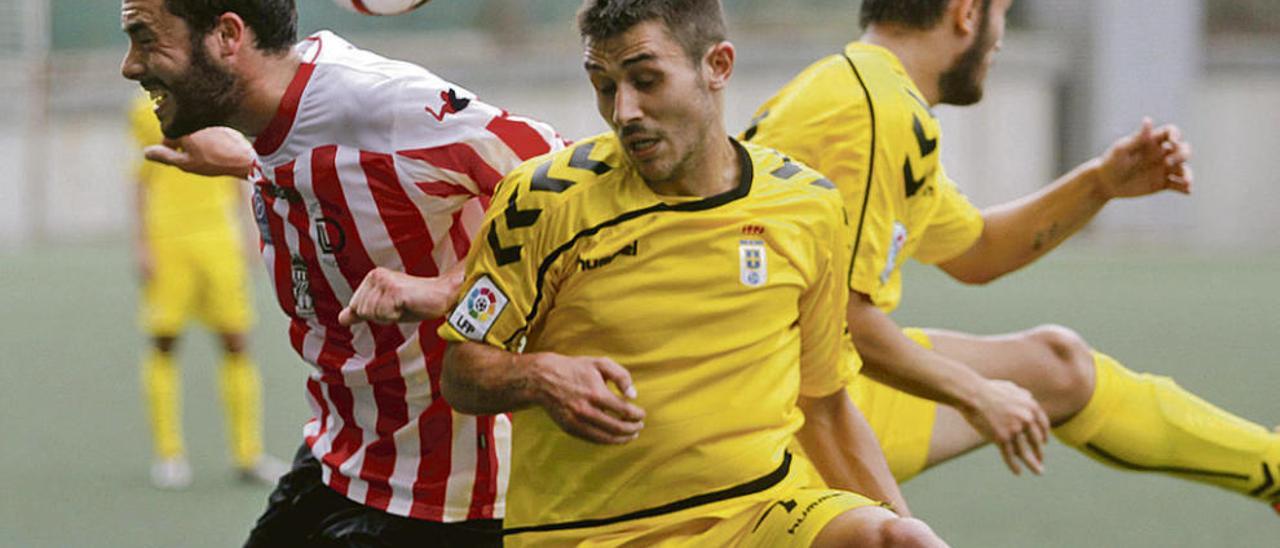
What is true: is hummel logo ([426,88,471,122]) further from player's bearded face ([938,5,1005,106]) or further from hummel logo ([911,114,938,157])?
player's bearded face ([938,5,1005,106])

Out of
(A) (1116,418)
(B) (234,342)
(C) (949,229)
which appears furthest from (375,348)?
(B) (234,342)

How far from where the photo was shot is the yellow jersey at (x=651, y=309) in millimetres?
2805

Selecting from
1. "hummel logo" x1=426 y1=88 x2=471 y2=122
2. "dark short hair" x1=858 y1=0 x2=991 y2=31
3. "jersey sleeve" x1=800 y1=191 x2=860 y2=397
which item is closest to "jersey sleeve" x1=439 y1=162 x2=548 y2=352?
"hummel logo" x1=426 y1=88 x2=471 y2=122

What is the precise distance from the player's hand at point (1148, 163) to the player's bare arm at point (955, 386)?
0.88 meters

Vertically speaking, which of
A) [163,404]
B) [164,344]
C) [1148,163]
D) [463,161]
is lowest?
[163,404]

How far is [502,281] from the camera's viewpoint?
2754 mm

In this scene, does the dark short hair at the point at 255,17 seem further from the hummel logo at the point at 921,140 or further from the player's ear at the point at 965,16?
the player's ear at the point at 965,16

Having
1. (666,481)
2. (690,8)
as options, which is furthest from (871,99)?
(666,481)

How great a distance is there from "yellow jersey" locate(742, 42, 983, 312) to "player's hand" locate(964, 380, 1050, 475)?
0.35 m

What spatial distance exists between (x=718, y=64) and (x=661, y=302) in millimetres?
403

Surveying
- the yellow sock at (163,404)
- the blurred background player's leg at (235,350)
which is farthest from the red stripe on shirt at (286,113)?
the yellow sock at (163,404)

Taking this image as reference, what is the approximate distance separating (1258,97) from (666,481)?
19.3 m

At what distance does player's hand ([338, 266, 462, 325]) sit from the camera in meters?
2.65

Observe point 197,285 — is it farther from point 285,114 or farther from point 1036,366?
point 285,114
